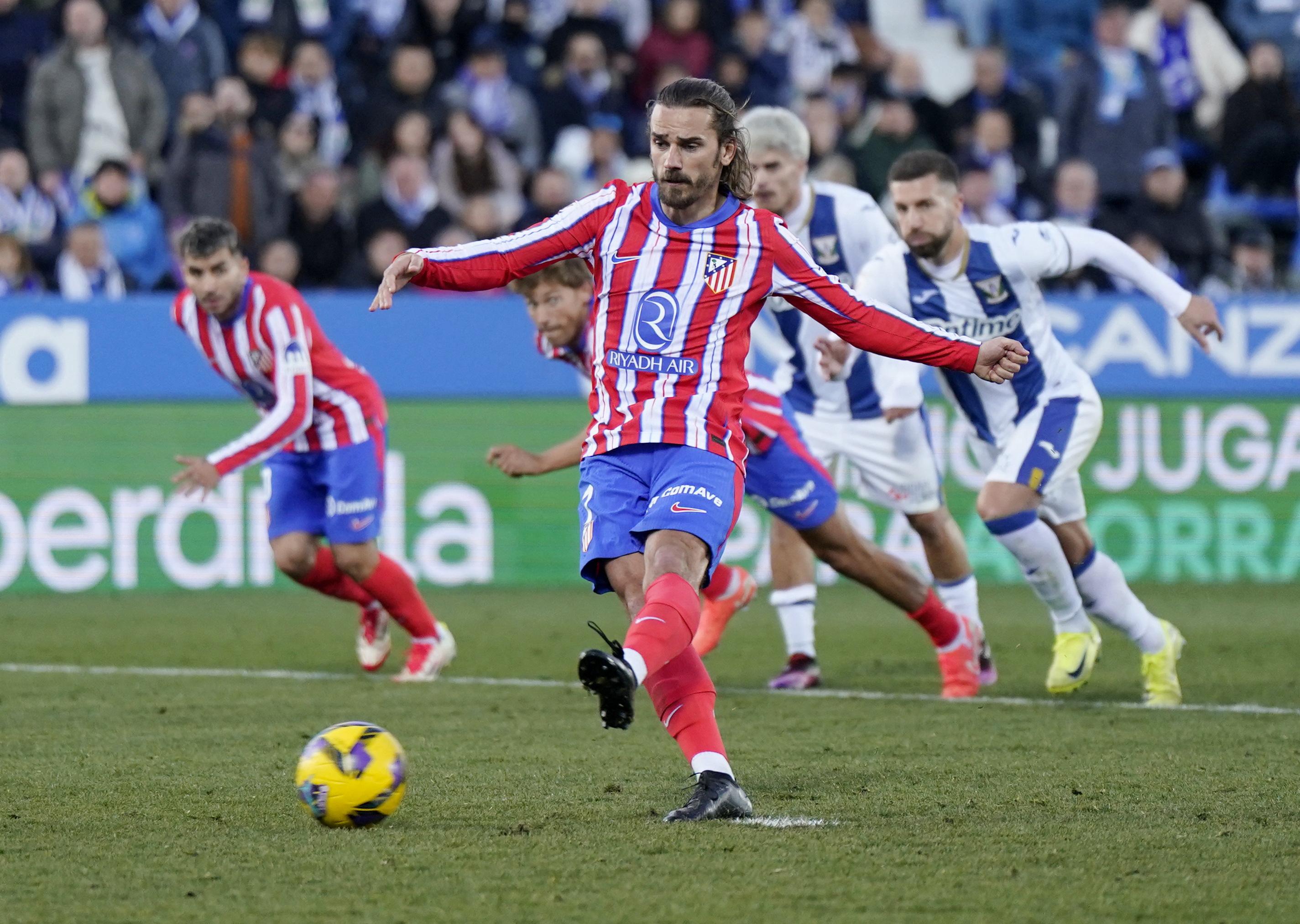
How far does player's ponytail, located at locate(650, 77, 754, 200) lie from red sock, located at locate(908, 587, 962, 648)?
3.23 meters

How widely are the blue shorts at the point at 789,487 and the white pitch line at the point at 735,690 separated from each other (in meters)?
0.76

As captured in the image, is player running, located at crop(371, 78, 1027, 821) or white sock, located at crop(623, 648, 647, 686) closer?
white sock, located at crop(623, 648, 647, 686)

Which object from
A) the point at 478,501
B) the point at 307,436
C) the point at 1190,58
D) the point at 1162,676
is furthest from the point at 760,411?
the point at 1190,58

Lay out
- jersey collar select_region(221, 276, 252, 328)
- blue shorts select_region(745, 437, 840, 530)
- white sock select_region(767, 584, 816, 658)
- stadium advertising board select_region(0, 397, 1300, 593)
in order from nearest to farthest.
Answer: blue shorts select_region(745, 437, 840, 530) → jersey collar select_region(221, 276, 252, 328) → white sock select_region(767, 584, 816, 658) → stadium advertising board select_region(0, 397, 1300, 593)

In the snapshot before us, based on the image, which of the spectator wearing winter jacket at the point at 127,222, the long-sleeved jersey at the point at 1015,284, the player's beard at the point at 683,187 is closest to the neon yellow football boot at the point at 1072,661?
the long-sleeved jersey at the point at 1015,284

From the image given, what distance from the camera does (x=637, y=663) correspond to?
4.97m

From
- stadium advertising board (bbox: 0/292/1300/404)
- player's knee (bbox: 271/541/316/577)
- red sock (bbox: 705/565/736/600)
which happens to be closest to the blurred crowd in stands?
stadium advertising board (bbox: 0/292/1300/404)

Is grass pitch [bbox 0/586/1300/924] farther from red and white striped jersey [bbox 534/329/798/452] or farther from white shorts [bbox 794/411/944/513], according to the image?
red and white striped jersey [bbox 534/329/798/452]

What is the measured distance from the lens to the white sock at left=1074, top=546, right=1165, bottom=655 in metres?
8.17

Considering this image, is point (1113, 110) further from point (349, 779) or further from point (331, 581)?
point (349, 779)

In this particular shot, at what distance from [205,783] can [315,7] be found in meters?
13.0

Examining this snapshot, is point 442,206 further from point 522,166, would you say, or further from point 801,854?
point 801,854

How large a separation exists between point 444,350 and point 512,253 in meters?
8.30

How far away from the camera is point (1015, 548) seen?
8.07 meters
